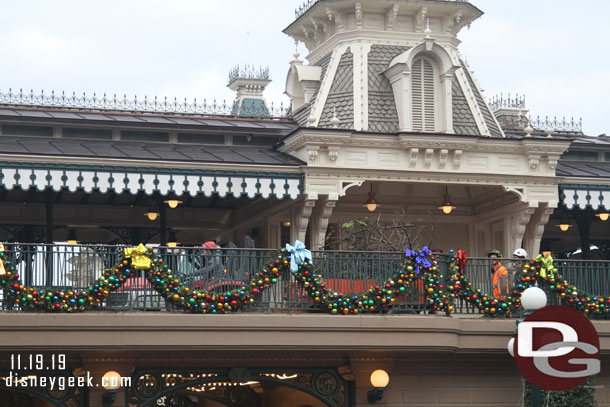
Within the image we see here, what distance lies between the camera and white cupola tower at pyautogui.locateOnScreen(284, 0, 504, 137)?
83.5 feet

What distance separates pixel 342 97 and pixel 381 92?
0.86 m

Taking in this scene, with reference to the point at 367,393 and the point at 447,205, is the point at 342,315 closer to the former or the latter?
the point at 367,393

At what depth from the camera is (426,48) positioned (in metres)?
25.4

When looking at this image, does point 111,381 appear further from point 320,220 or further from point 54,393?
point 320,220

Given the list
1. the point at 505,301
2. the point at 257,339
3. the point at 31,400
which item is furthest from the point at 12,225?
the point at 505,301

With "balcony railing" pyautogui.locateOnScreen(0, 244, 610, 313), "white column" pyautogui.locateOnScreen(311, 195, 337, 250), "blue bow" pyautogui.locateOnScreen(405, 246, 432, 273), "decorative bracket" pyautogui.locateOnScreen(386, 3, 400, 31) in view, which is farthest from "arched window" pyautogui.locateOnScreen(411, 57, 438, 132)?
"blue bow" pyautogui.locateOnScreen(405, 246, 432, 273)

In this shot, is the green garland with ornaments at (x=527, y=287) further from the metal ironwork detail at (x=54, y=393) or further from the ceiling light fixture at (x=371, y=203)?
the metal ironwork detail at (x=54, y=393)

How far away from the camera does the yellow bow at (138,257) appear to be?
19.1 metres

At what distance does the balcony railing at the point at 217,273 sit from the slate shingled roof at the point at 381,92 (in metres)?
5.08

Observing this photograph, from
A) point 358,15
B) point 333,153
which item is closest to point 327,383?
point 333,153

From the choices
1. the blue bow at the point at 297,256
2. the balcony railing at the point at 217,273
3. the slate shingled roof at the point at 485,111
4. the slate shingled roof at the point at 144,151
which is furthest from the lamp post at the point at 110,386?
the slate shingled roof at the point at 485,111

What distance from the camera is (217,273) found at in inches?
785

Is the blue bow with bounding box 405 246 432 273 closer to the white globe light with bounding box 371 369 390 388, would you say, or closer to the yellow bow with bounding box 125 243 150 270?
the white globe light with bounding box 371 369 390 388

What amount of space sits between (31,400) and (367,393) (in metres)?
8.11
